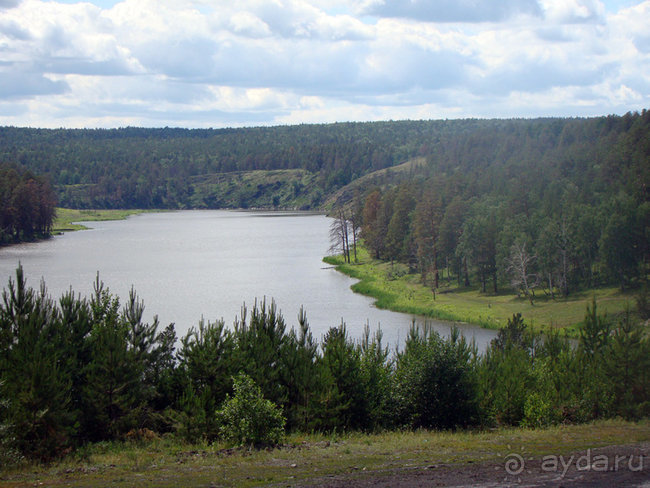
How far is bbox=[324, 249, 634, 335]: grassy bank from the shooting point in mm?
61188

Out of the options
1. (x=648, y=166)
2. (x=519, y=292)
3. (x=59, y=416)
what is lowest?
(x=519, y=292)

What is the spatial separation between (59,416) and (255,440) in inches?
241

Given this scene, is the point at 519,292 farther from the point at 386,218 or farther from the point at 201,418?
the point at 201,418

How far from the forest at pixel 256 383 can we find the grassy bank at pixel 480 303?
26.0 meters

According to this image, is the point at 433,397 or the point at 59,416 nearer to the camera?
the point at 59,416

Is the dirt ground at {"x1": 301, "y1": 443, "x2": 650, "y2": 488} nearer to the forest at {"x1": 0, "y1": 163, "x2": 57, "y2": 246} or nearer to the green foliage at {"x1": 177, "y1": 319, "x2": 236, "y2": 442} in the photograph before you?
the green foliage at {"x1": 177, "y1": 319, "x2": 236, "y2": 442}

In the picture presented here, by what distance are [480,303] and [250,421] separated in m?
52.5

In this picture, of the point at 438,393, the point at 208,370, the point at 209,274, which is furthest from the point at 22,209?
the point at 438,393

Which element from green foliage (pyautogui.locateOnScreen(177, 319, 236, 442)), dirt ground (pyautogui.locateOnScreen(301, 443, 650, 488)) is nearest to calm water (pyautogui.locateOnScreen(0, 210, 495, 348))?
green foliage (pyautogui.locateOnScreen(177, 319, 236, 442))

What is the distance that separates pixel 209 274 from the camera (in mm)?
86875

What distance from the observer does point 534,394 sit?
88.3 feet

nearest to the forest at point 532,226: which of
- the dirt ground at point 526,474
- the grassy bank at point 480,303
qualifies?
the grassy bank at point 480,303

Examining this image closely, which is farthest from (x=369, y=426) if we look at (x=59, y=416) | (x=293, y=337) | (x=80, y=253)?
(x=80, y=253)

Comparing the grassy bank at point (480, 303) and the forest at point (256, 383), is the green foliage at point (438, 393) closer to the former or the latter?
the forest at point (256, 383)
